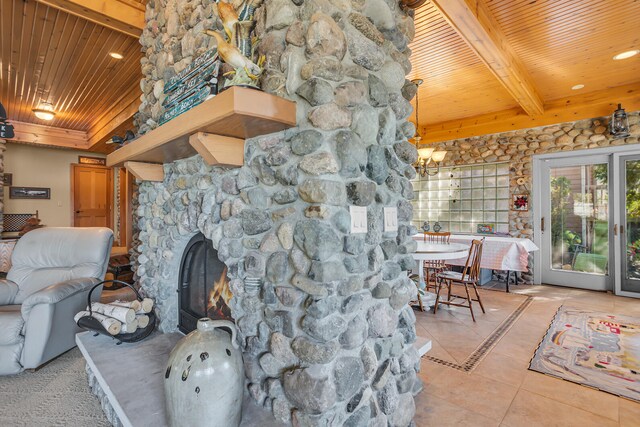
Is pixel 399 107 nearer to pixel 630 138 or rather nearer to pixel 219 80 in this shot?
pixel 219 80

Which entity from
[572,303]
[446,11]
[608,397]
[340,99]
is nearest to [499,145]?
[572,303]

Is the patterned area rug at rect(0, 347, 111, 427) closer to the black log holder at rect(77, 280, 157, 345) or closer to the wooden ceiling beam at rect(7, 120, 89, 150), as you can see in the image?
the black log holder at rect(77, 280, 157, 345)

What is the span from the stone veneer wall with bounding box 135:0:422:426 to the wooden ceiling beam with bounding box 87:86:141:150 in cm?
373

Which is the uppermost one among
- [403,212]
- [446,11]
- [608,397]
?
[446,11]

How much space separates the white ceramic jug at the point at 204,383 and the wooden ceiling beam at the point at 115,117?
164 inches

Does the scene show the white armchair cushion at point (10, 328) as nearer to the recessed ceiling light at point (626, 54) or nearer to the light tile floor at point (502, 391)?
the light tile floor at point (502, 391)

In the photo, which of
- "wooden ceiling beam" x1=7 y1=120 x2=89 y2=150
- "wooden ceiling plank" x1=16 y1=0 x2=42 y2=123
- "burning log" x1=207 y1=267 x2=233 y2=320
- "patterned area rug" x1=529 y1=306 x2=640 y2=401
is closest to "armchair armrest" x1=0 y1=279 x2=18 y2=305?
"burning log" x1=207 y1=267 x2=233 y2=320

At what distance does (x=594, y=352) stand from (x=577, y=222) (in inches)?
116

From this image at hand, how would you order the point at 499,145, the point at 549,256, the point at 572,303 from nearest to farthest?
the point at 572,303, the point at 549,256, the point at 499,145

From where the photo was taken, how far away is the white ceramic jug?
1.23 metres

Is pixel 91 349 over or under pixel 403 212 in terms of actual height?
under

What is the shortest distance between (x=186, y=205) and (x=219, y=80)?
A: 79 centimetres

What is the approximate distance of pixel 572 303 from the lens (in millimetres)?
3961

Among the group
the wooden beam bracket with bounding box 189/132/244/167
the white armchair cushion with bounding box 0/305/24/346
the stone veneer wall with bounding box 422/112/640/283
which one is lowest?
the white armchair cushion with bounding box 0/305/24/346
